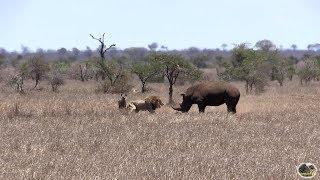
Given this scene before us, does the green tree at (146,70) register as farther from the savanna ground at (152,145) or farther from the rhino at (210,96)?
the savanna ground at (152,145)

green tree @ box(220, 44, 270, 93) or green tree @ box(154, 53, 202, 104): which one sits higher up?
green tree @ box(154, 53, 202, 104)

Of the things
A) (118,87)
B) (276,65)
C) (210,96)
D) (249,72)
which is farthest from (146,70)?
(276,65)

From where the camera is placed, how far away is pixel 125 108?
68.7 feet

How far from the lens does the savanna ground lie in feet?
28.3

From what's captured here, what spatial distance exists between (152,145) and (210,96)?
33.7 feet

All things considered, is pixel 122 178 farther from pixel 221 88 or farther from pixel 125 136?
pixel 221 88

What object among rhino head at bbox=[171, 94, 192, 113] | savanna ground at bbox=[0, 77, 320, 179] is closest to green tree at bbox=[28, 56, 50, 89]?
rhino head at bbox=[171, 94, 192, 113]

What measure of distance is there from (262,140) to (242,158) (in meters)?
3.21

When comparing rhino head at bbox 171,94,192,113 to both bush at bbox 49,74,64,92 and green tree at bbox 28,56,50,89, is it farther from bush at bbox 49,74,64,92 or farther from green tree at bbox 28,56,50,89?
green tree at bbox 28,56,50,89

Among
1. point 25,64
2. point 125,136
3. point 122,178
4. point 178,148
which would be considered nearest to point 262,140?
point 178,148

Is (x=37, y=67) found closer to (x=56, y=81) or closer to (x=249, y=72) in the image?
(x=56, y=81)

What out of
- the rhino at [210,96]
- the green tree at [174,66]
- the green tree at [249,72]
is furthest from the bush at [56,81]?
the rhino at [210,96]

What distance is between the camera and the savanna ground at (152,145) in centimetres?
864

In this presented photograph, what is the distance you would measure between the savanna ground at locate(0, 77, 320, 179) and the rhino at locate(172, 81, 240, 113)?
263 cm
